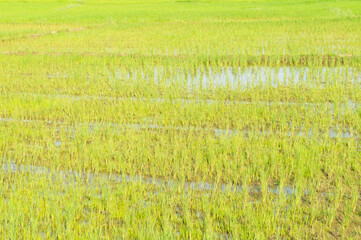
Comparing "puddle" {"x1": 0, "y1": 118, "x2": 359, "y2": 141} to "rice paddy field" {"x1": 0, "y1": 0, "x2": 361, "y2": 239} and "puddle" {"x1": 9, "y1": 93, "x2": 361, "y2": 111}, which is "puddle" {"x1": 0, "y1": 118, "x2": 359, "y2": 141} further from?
"puddle" {"x1": 9, "y1": 93, "x2": 361, "y2": 111}

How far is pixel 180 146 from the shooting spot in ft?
19.8

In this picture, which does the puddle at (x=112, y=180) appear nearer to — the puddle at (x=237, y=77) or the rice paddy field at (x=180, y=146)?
the rice paddy field at (x=180, y=146)

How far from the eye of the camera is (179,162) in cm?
559

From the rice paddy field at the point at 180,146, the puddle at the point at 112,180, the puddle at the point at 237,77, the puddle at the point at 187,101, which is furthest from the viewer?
the puddle at the point at 237,77

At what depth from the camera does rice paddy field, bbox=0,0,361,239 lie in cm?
417

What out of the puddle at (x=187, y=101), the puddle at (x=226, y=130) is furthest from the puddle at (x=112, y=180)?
the puddle at (x=187, y=101)

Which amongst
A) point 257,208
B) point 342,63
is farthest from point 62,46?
point 257,208

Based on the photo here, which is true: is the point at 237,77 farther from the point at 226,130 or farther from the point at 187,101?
the point at 226,130

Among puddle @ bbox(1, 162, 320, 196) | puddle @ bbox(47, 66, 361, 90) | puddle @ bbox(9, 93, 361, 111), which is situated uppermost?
puddle @ bbox(1, 162, 320, 196)

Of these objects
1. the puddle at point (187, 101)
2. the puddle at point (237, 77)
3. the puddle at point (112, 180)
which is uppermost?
the puddle at point (112, 180)

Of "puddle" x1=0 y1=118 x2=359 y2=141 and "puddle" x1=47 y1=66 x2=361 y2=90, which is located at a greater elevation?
"puddle" x1=0 y1=118 x2=359 y2=141

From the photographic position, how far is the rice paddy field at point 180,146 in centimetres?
417

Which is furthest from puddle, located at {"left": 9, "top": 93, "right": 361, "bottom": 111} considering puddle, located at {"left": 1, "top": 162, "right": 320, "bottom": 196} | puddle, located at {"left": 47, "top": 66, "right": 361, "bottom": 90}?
puddle, located at {"left": 1, "top": 162, "right": 320, "bottom": 196}

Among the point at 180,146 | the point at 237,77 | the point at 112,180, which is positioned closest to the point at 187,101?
the point at 180,146
